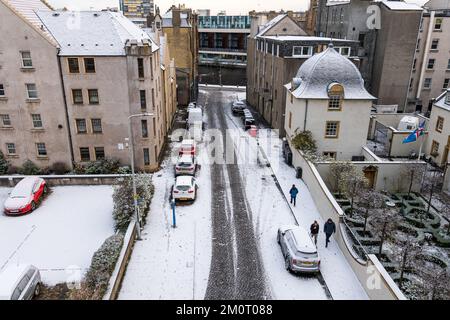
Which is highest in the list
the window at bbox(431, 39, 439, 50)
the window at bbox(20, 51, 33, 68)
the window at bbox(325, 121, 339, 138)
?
the window at bbox(431, 39, 439, 50)

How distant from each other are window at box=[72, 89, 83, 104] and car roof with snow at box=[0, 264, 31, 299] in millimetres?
17460

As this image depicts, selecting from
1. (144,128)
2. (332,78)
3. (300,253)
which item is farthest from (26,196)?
(332,78)

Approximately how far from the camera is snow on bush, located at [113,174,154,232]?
78.6ft

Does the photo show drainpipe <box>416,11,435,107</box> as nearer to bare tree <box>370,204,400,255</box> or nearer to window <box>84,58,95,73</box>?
bare tree <box>370,204,400,255</box>

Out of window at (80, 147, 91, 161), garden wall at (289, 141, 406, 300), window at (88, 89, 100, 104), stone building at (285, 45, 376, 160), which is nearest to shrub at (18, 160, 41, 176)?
window at (80, 147, 91, 161)

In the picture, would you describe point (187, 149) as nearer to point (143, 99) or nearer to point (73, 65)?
point (143, 99)

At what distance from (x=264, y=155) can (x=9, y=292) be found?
26757 mm

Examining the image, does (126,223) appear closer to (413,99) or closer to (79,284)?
(79,284)

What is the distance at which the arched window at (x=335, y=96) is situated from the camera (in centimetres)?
3205

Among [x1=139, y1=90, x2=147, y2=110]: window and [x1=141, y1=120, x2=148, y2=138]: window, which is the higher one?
[x1=139, y1=90, x2=147, y2=110]: window

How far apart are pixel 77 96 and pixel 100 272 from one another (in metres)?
18.4

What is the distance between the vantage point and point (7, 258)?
69.2 feet

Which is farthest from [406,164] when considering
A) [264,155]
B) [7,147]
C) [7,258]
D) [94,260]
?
[7,147]

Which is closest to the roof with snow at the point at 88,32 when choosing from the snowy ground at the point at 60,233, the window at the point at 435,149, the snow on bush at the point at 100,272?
the snowy ground at the point at 60,233
